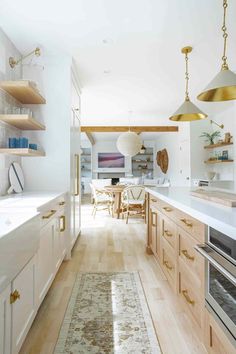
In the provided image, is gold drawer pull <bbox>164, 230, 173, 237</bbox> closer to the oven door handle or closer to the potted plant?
the oven door handle

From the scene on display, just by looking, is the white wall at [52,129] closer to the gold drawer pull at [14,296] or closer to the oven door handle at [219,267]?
the gold drawer pull at [14,296]

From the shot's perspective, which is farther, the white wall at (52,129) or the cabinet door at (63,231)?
the white wall at (52,129)

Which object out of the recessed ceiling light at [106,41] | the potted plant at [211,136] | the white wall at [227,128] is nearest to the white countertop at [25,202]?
→ the recessed ceiling light at [106,41]

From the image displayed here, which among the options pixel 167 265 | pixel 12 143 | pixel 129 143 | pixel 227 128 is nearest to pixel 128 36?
pixel 12 143

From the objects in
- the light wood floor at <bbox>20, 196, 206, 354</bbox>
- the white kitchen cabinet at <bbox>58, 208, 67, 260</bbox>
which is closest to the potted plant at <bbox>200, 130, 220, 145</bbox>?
the light wood floor at <bbox>20, 196, 206, 354</bbox>

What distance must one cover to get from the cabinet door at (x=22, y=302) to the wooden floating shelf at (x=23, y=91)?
1.78 m

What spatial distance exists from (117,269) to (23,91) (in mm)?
2198

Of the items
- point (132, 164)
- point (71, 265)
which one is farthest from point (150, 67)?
point (132, 164)

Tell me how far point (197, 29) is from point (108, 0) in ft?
3.37

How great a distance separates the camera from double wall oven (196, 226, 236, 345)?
1.06 m

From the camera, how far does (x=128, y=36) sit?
2803 mm

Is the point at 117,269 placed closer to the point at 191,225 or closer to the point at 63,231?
the point at 63,231

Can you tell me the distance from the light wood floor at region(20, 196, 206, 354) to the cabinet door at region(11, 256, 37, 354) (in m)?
0.21

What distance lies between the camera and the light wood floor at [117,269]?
1.62 metres
